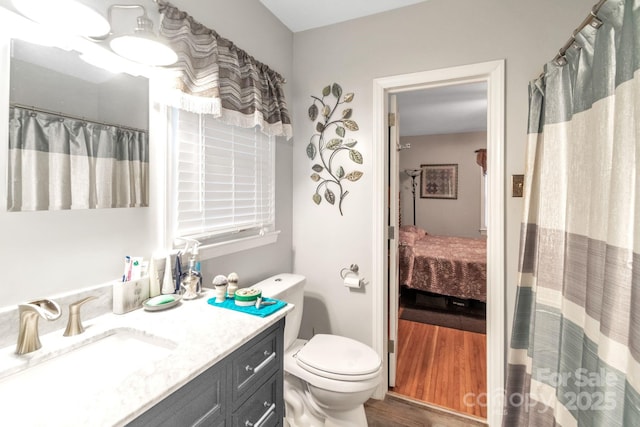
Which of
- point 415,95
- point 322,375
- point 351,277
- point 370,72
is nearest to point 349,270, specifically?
point 351,277

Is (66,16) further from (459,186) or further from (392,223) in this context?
(459,186)

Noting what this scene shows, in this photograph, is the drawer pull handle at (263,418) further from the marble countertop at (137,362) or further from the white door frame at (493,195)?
the white door frame at (493,195)

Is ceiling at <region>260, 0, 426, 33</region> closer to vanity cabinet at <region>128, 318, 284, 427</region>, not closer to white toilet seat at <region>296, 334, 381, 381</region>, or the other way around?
vanity cabinet at <region>128, 318, 284, 427</region>

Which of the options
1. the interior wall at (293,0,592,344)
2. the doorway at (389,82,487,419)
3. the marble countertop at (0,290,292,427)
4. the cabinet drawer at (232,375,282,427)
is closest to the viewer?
the marble countertop at (0,290,292,427)

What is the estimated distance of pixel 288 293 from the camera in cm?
171

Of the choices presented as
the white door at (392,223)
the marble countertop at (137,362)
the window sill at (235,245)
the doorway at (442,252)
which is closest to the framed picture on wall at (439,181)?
the doorway at (442,252)

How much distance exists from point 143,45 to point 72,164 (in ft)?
1.54

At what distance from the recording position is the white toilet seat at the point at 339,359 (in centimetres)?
145

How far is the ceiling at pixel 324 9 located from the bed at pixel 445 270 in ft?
8.13

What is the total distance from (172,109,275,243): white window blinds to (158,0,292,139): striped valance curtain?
107 mm

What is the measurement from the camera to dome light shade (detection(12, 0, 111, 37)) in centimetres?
83

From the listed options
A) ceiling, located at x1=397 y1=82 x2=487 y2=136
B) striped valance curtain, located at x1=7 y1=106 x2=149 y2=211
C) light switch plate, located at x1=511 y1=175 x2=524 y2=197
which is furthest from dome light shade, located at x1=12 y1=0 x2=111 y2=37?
ceiling, located at x1=397 y1=82 x2=487 y2=136

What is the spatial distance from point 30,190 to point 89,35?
1.72ft

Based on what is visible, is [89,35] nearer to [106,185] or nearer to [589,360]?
[106,185]
